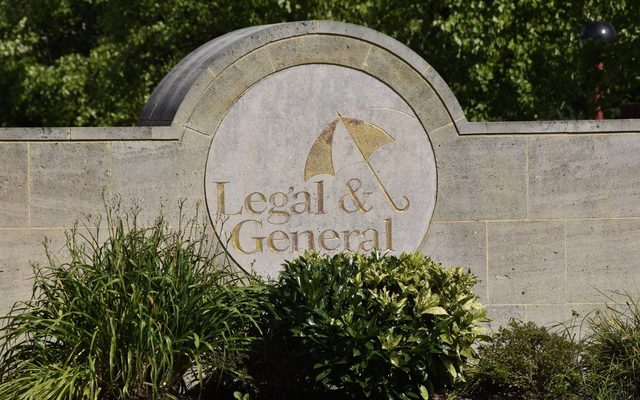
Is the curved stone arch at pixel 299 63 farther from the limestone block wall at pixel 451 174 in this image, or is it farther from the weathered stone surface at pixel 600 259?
the weathered stone surface at pixel 600 259

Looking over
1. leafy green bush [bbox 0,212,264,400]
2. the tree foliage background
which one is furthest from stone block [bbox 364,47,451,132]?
the tree foliage background

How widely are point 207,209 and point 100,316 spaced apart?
2.32 m

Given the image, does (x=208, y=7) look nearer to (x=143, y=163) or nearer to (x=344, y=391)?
(x=143, y=163)

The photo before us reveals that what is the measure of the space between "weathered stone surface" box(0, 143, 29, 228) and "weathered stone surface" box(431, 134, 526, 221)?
11.8ft

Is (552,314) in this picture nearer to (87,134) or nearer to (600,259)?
(600,259)

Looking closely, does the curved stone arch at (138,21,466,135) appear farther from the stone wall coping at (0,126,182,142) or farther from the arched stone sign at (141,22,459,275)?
the stone wall coping at (0,126,182,142)

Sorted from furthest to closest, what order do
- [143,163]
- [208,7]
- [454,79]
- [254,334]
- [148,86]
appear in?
1. [148,86]
2. [208,7]
3. [454,79]
4. [143,163]
5. [254,334]

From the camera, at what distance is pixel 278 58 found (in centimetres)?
1022

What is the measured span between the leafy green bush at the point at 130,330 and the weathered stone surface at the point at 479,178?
2.78 m

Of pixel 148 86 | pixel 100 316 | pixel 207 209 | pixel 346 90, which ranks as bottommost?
pixel 100 316

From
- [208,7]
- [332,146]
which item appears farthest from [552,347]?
[208,7]

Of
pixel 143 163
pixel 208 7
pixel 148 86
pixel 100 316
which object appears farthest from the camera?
pixel 148 86

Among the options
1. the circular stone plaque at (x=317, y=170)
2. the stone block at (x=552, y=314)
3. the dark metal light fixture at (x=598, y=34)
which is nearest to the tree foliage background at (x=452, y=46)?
the dark metal light fixture at (x=598, y=34)

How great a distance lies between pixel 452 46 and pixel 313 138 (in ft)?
25.3
